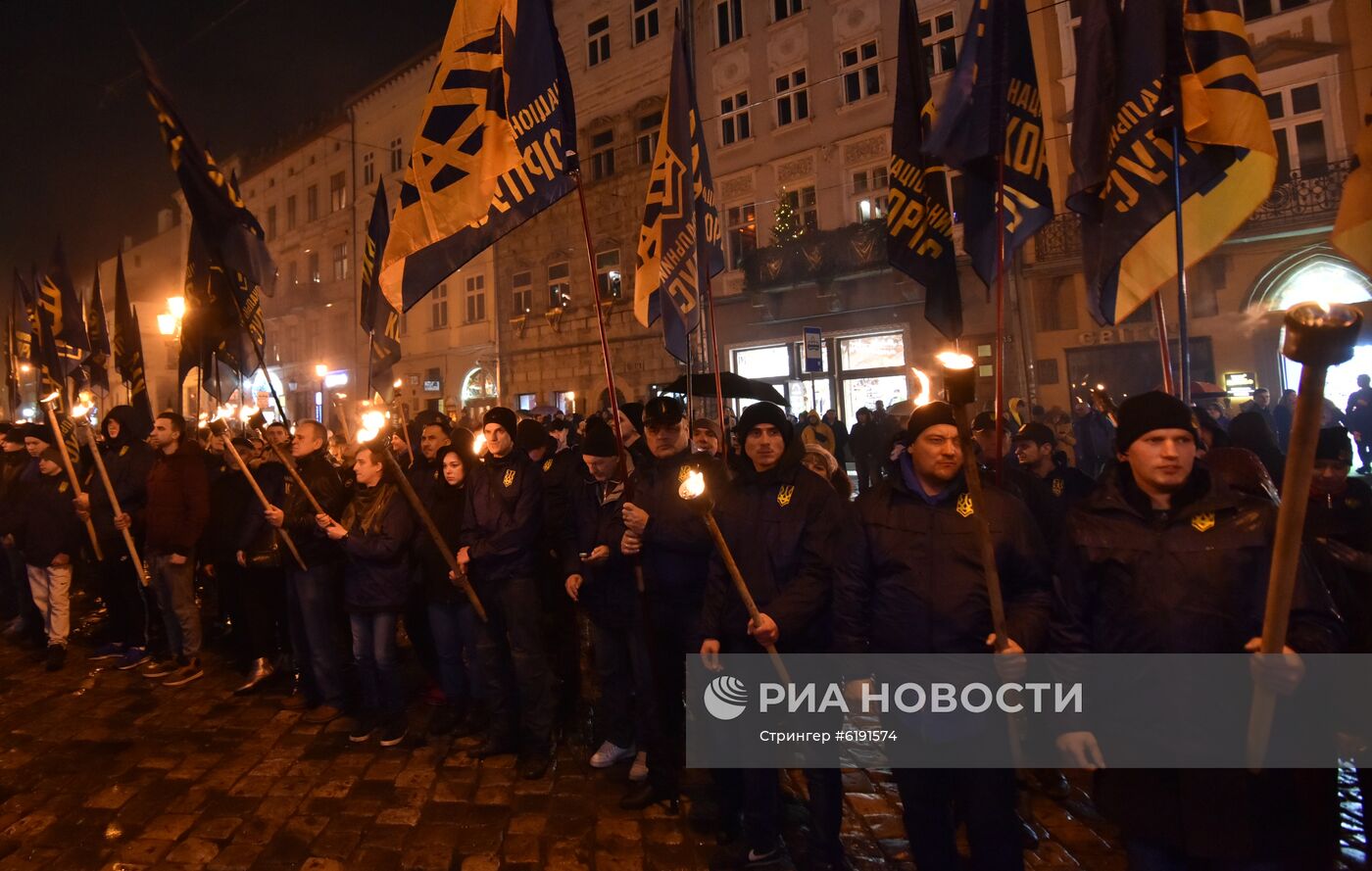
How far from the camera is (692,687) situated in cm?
361

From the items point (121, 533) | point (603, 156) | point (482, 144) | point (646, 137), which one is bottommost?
point (121, 533)

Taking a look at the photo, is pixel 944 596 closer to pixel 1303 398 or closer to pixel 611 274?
pixel 1303 398

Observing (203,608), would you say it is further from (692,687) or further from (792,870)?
(792,870)

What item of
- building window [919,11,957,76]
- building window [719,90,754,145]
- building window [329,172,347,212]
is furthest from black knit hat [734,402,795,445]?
building window [329,172,347,212]

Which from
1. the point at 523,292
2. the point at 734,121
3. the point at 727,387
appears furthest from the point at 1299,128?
the point at 523,292

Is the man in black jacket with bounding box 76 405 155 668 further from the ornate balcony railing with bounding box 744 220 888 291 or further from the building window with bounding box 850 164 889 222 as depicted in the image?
the building window with bounding box 850 164 889 222

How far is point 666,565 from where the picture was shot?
3861mm

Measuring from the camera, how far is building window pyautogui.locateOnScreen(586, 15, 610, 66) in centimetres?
2505

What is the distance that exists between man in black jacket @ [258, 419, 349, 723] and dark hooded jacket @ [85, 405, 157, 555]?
2349 mm

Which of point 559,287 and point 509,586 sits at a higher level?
point 559,287

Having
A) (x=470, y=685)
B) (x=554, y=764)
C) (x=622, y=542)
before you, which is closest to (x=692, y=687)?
(x=622, y=542)

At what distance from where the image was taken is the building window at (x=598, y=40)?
25.0m

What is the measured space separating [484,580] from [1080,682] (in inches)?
134

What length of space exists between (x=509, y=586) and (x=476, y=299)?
26.7m
